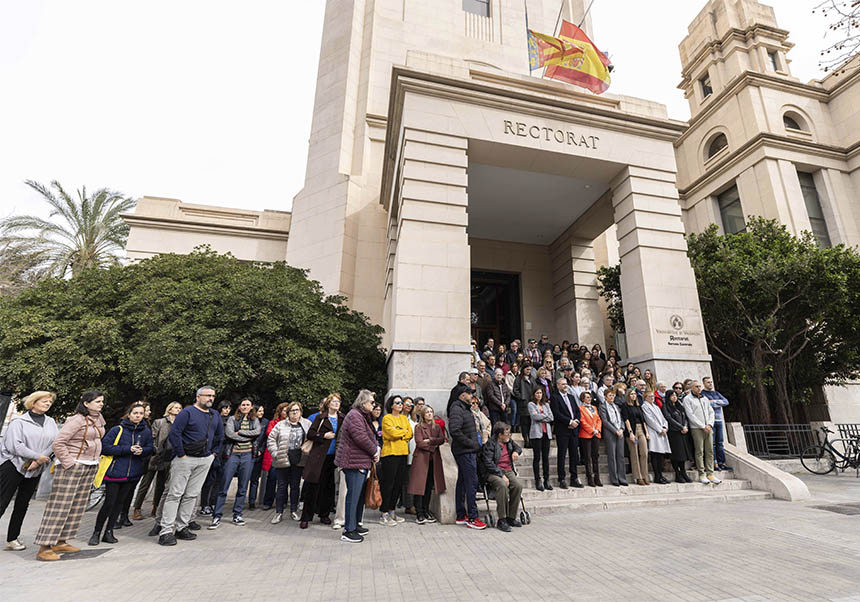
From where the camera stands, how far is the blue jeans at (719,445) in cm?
952

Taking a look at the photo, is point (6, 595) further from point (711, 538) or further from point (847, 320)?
point (847, 320)

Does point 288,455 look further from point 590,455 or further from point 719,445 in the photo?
point 719,445

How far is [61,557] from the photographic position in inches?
198

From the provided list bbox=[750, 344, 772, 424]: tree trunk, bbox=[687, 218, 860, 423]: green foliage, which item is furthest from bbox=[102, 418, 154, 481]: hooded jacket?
bbox=[750, 344, 772, 424]: tree trunk

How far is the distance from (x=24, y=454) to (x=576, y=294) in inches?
A: 660

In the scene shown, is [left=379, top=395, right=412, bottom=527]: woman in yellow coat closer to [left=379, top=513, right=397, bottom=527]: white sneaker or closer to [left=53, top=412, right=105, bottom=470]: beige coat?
[left=379, top=513, right=397, bottom=527]: white sneaker

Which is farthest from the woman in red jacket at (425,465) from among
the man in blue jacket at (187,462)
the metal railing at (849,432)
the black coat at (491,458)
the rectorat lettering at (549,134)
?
the metal railing at (849,432)

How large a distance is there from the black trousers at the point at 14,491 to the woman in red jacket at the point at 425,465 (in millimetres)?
4846

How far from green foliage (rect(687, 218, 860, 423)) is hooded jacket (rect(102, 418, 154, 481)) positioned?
16313 millimetres

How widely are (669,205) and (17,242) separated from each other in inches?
1043

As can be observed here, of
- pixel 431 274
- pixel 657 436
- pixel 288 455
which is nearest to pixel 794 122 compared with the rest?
pixel 657 436

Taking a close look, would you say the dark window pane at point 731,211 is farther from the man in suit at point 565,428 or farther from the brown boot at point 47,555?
the brown boot at point 47,555

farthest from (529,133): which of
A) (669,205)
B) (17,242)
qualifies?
(17,242)

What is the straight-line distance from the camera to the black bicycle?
37.1 ft
